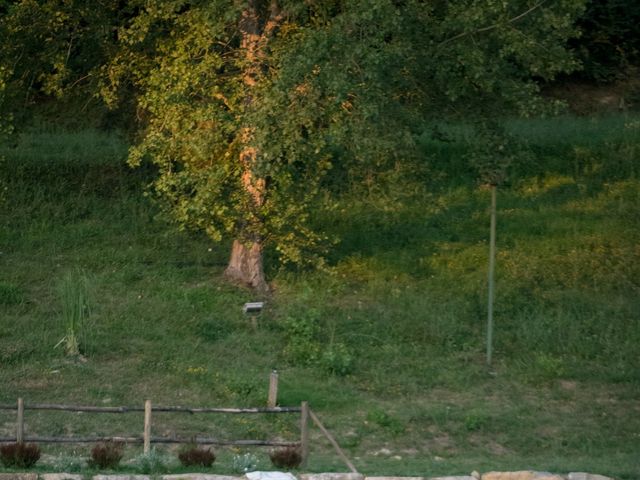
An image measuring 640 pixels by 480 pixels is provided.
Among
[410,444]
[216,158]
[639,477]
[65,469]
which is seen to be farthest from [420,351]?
[65,469]

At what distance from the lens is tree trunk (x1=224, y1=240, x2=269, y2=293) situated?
15273 mm

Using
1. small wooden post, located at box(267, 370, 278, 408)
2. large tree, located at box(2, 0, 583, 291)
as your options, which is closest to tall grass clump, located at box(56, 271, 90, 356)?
A: large tree, located at box(2, 0, 583, 291)

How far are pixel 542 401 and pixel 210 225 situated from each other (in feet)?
15.3

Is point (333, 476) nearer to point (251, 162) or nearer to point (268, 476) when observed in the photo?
point (268, 476)

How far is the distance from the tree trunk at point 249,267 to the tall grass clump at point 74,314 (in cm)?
224

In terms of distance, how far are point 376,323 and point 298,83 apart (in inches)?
143

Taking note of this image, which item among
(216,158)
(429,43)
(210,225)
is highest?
(429,43)

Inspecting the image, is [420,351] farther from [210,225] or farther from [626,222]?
[626,222]

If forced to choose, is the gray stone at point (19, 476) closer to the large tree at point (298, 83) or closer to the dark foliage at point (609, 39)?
the large tree at point (298, 83)

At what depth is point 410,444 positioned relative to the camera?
37.8 ft

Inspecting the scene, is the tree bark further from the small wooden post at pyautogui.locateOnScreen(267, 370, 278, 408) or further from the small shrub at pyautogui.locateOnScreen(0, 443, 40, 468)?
the small shrub at pyautogui.locateOnScreen(0, 443, 40, 468)

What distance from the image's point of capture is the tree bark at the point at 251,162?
1344 cm

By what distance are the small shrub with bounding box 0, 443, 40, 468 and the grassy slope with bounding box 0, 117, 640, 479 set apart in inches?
13.0

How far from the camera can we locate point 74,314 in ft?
44.2
